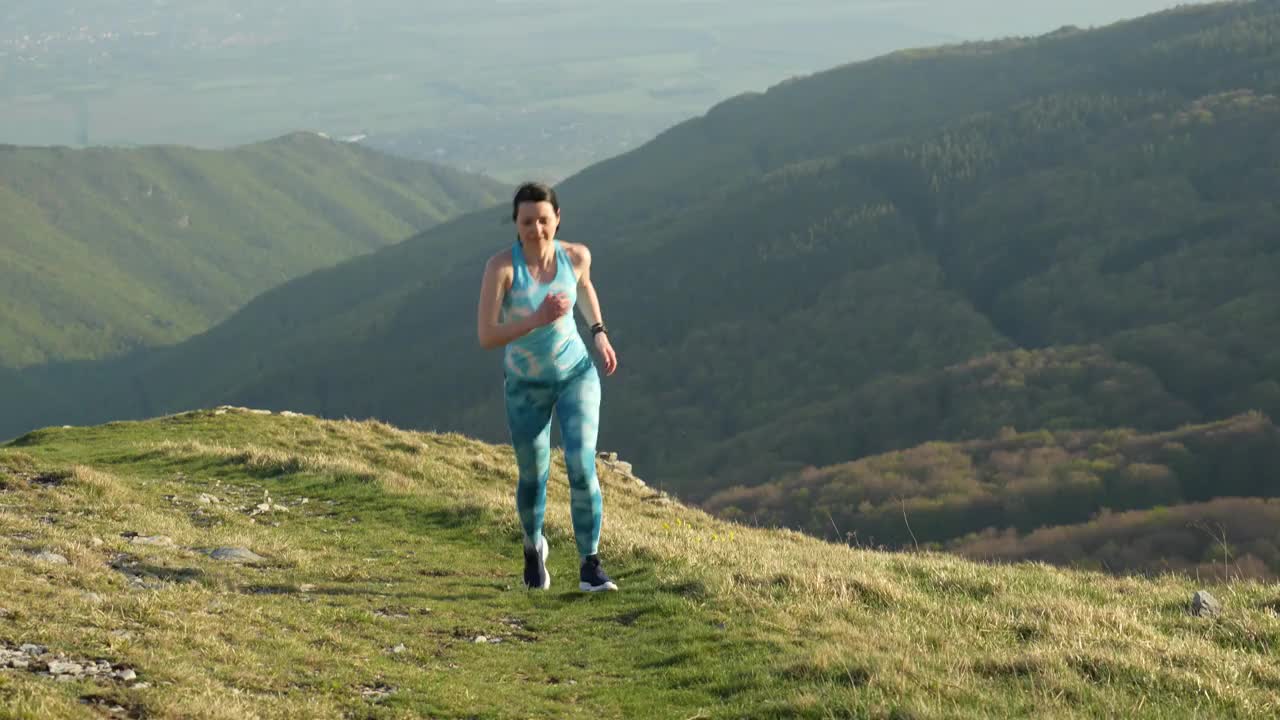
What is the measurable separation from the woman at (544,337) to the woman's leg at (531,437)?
0.01 meters

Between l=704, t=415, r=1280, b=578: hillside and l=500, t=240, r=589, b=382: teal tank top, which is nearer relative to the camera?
l=500, t=240, r=589, b=382: teal tank top

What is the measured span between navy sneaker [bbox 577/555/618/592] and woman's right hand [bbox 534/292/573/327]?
3016 millimetres

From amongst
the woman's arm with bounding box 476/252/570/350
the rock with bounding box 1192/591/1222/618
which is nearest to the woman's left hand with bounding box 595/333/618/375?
the woman's arm with bounding box 476/252/570/350

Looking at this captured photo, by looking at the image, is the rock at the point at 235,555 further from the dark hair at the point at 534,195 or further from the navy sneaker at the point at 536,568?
the dark hair at the point at 534,195

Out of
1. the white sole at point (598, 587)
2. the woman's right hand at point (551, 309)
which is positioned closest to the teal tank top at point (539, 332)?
the woman's right hand at point (551, 309)

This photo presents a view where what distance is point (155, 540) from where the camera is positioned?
591 inches

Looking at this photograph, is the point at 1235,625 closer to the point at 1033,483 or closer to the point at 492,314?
the point at 492,314

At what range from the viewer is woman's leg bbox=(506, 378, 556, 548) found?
11.4m

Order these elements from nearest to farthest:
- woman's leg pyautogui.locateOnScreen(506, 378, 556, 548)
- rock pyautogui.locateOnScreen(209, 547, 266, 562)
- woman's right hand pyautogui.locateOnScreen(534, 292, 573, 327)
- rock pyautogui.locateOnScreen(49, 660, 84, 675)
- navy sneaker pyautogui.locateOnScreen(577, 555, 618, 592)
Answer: rock pyautogui.locateOnScreen(49, 660, 84, 675) → woman's right hand pyautogui.locateOnScreen(534, 292, 573, 327) → woman's leg pyautogui.locateOnScreen(506, 378, 556, 548) → navy sneaker pyautogui.locateOnScreen(577, 555, 618, 592) → rock pyautogui.locateOnScreen(209, 547, 266, 562)

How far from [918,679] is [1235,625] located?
4.15 m

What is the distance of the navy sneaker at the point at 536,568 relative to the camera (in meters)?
12.7

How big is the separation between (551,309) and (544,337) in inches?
22.2

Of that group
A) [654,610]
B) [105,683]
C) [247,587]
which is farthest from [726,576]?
[105,683]

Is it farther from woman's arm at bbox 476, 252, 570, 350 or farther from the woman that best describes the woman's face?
woman's arm at bbox 476, 252, 570, 350
